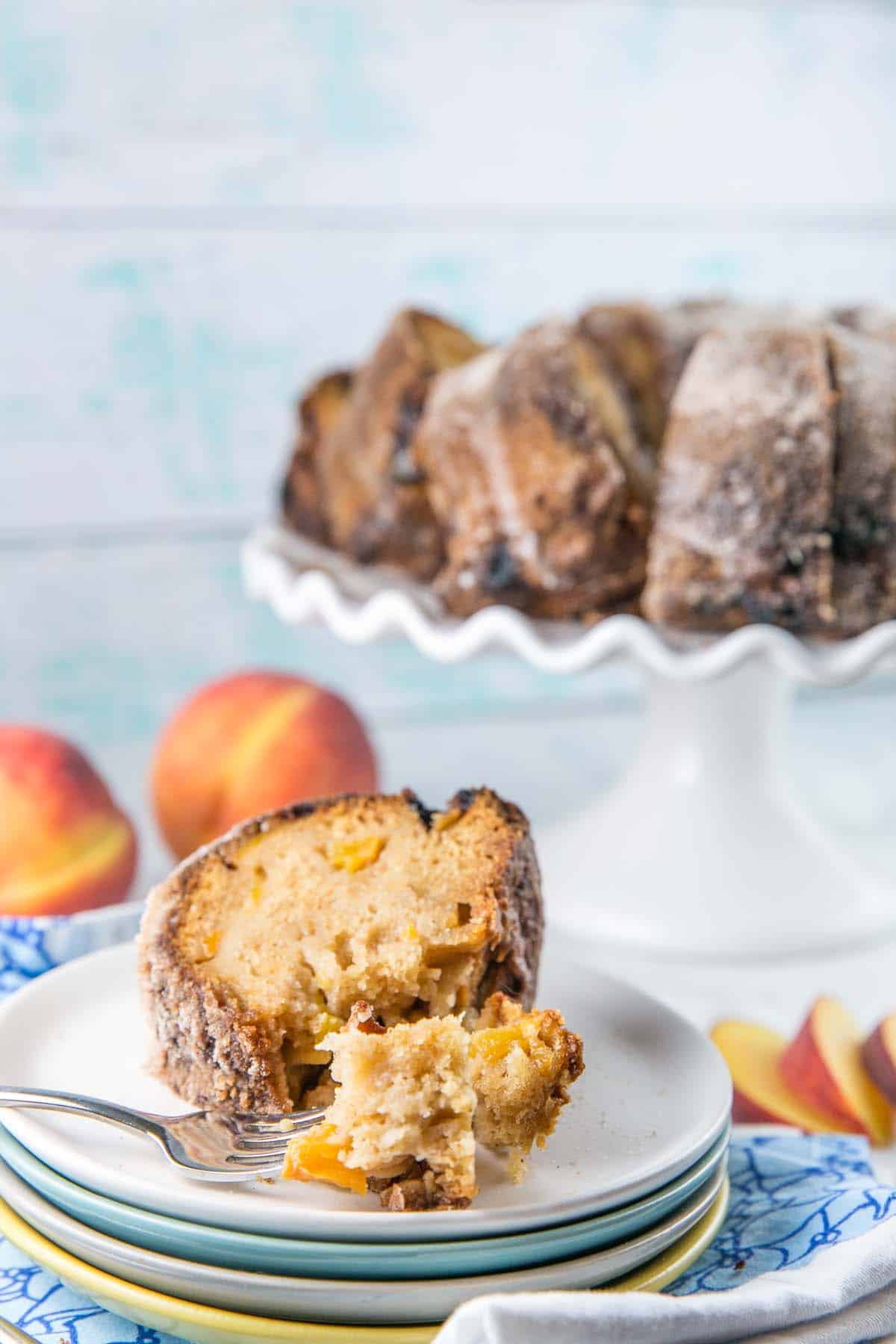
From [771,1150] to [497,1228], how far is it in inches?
10.4

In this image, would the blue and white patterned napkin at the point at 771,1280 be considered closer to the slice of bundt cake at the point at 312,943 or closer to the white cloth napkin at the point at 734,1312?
the white cloth napkin at the point at 734,1312

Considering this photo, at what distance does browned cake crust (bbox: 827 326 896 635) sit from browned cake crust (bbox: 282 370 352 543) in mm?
438

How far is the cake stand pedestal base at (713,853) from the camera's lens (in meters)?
1.13

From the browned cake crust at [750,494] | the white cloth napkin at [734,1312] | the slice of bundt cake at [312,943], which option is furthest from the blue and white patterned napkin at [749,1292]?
the browned cake crust at [750,494]

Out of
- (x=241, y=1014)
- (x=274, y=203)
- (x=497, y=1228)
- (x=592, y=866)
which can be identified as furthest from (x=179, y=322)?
(x=497, y=1228)

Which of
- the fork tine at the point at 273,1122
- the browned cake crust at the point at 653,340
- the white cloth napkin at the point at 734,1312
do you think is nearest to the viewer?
the white cloth napkin at the point at 734,1312

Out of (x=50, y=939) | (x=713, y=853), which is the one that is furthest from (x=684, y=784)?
(x=50, y=939)

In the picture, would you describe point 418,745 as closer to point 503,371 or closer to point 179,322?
point 179,322

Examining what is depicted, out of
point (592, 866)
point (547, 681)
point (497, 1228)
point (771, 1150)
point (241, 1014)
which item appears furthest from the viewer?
point (547, 681)

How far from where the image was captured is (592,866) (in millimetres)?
1197

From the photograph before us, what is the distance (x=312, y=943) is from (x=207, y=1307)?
0.62 feet

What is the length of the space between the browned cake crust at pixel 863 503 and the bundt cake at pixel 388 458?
0.31 meters

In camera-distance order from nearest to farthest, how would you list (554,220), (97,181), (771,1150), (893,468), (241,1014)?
1. (241,1014)
2. (771,1150)
3. (893,468)
4. (97,181)
5. (554,220)

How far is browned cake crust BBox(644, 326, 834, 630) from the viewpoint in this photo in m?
1.00
